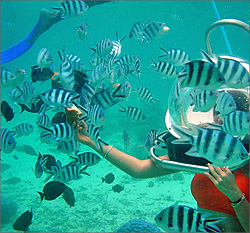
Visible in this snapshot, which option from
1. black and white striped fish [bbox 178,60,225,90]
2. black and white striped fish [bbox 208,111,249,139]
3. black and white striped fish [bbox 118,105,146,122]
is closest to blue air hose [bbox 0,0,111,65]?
black and white striped fish [bbox 118,105,146,122]

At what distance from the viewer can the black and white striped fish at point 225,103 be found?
2.16 metres

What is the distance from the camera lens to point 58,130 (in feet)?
9.92

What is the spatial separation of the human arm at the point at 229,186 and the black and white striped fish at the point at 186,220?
12.9 inches

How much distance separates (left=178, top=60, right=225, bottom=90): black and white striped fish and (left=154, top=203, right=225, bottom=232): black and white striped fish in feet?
3.44

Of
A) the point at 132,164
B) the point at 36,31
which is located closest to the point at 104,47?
the point at 132,164

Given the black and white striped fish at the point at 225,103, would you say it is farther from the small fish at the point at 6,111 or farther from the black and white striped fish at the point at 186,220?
the small fish at the point at 6,111

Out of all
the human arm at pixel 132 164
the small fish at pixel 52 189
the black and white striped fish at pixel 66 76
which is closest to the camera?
the human arm at pixel 132 164

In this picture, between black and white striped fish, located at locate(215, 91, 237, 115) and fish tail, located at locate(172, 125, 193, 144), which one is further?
black and white striped fish, located at locate(215, 91, 237, 115)

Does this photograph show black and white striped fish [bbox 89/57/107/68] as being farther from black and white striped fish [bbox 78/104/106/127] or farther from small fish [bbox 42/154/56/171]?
small fish [bbox 42/154/56/171]

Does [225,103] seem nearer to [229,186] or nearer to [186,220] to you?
[229,186]

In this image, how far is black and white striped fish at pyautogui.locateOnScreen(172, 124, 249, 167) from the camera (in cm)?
149

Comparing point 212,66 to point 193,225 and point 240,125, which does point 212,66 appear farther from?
point 193,225

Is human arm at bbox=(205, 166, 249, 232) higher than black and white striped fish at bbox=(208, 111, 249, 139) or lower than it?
lower

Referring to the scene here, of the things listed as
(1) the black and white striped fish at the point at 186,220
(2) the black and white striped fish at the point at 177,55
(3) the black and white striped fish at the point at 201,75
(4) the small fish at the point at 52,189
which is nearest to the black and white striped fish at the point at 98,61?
(2) the black and white striped fish at the point at 177,55
